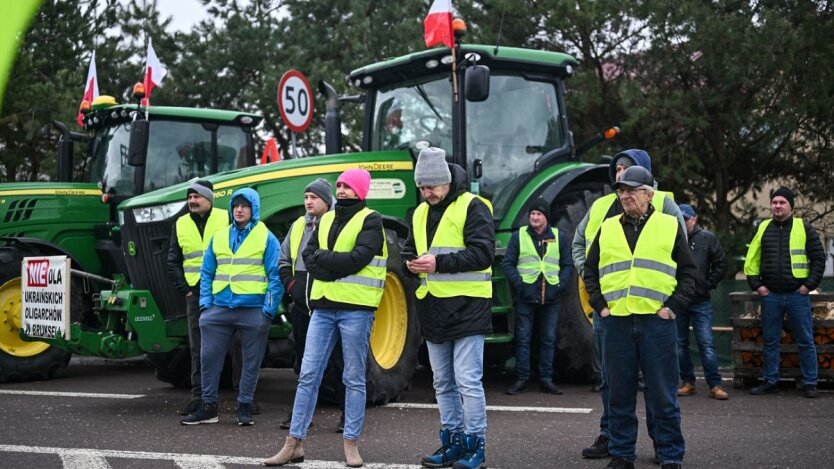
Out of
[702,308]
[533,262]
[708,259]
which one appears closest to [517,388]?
[533,262]

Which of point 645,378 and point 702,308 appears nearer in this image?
point 645,378

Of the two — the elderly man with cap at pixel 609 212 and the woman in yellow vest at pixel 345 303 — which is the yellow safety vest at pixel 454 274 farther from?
the elderly man with cap at pixel 609 212

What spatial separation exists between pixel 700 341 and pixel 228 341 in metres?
4.14

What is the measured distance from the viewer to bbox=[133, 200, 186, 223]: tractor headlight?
802 centimetres

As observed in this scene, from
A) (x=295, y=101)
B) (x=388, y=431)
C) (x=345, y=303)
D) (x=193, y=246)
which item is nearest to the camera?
(x=345, y=303)

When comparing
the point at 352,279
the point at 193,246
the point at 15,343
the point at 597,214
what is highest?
the point at 597,214

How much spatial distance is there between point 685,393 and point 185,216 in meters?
4.55

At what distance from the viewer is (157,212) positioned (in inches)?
319

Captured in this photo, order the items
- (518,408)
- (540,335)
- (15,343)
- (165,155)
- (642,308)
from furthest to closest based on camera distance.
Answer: (165,155), (15,343), (540,335), (518,408), (642,308)

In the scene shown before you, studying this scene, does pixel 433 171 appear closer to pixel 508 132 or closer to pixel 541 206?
pixel 541 206

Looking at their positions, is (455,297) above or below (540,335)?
above

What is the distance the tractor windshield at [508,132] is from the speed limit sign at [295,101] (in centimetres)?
271

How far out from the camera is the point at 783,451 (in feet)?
18.5

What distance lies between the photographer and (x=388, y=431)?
6.45 meters
